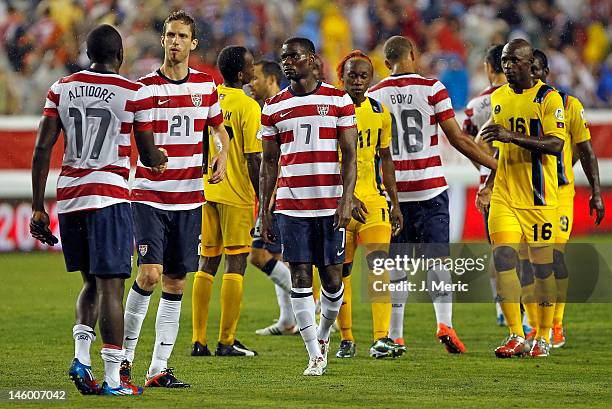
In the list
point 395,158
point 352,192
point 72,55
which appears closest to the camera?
point 352,192

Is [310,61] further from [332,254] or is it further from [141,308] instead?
[141,308]

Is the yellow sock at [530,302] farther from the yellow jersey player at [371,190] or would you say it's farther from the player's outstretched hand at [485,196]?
the yellow jersey player at [371,190]

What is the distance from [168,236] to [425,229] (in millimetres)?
2841

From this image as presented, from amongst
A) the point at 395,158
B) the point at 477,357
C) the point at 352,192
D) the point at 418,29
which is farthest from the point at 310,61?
the point at 418,29

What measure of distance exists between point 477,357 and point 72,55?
10373mm

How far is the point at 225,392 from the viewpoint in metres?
8.11

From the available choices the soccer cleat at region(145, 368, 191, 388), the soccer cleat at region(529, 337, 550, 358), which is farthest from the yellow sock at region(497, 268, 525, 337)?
the soccer cleat at region(145, 368, 191, 388)

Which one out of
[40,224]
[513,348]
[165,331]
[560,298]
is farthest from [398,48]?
[40,224]

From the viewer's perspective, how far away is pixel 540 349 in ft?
33.3

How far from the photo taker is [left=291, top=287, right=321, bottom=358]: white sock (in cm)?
883

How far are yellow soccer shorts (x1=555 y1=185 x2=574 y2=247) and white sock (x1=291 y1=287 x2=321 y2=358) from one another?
258cm

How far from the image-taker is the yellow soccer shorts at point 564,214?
10.4m

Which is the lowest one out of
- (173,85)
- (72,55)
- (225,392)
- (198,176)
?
(225,392)

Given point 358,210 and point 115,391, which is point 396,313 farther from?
point 115,391
